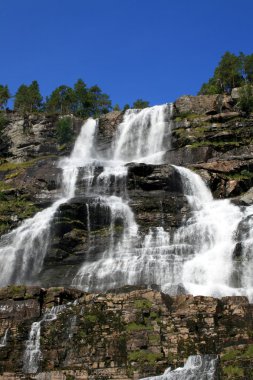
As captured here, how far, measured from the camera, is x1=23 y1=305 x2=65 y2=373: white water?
1019 inches

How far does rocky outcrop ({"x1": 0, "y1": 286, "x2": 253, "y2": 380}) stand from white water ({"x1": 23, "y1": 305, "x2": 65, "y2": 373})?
0.22 meters


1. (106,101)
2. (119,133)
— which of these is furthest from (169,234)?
(106,101)

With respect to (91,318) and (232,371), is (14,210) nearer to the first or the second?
(91,318)

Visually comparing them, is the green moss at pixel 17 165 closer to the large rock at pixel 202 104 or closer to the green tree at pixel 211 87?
the large rock at pixel 202 104

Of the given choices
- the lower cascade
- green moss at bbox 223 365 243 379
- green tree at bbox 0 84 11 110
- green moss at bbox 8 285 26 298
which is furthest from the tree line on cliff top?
green moss at bbox 223 365 243 379

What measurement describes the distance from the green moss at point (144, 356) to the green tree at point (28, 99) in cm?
6666

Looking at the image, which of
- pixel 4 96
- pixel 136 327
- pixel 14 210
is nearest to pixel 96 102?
pixel 4 96

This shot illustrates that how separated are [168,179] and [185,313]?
25.5 m

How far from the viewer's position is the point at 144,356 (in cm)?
2339

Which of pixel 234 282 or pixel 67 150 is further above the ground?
pixel 67 150

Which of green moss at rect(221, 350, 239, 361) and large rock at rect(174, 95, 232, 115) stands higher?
large rock at rect(174, 95, 232, 115)

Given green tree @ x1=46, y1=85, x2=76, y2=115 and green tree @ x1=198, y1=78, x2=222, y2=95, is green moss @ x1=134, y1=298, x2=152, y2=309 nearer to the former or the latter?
green tree @ x1=198, y1=78, x2=222, y2=95

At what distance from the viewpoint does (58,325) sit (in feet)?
87.5

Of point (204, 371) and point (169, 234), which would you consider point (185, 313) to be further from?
point (169, 234)
